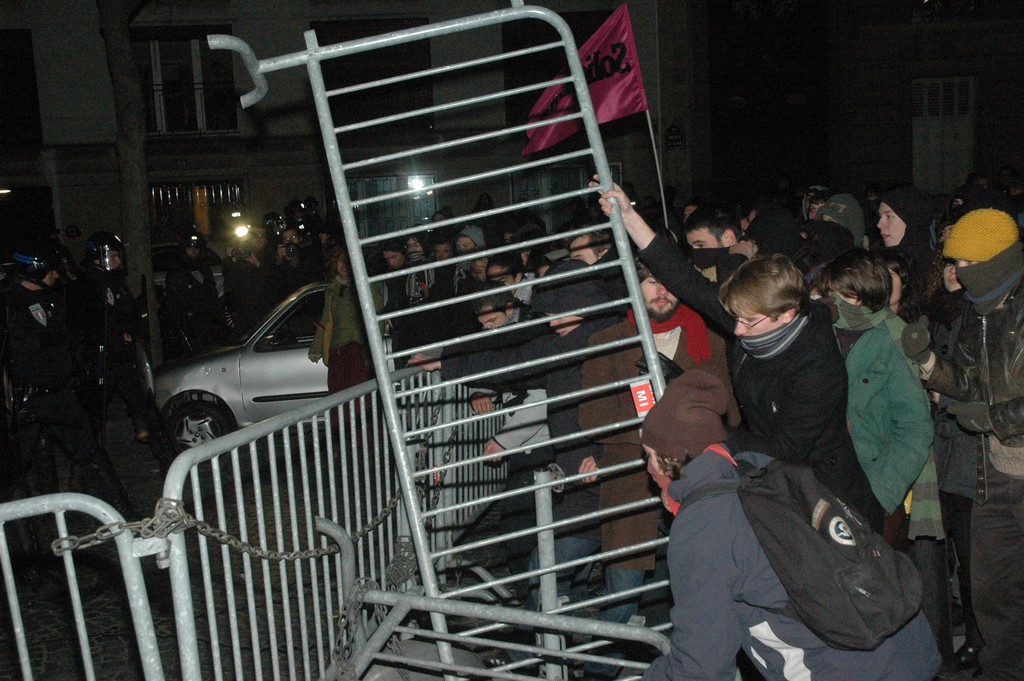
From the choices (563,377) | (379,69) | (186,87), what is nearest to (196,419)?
(563,377)

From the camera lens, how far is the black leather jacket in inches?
149

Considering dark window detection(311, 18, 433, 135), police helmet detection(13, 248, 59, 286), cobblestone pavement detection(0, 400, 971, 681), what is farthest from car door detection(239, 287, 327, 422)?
dark window detection(311, 18, 433, 135)

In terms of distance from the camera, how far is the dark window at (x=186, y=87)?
71.5ft

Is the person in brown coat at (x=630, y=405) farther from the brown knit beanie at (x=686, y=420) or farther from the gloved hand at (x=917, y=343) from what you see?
the brown knit beanie at (x=686, y=420)

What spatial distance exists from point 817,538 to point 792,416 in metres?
1.06

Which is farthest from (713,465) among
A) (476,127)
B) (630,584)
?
(476,127)

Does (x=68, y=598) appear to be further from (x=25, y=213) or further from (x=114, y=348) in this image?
(x=25, y=213)

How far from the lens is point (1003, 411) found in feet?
12.4

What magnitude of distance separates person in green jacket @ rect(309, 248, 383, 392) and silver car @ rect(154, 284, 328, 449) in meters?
1.23

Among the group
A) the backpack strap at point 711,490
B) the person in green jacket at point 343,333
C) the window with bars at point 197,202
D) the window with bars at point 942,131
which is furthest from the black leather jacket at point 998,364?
the window with bars at point 942,131

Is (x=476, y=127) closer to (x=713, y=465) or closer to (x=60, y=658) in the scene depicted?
(x=60, y=658)

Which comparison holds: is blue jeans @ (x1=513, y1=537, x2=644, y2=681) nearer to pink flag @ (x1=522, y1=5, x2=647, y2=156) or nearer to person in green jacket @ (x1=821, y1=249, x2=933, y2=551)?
person in green jacket @ (x1=821, y1=249, x2=933, y2=551)

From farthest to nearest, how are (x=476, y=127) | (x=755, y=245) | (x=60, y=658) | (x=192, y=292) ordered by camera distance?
(x=476, y=127)
(x=192, y=292)
(x=755, y=245)
(x=60, y=658)

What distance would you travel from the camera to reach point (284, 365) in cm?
927
